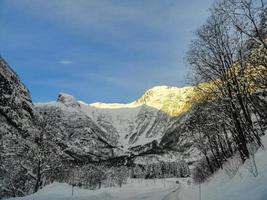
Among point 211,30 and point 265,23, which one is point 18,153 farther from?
point 265,23

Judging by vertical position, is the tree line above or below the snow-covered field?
above

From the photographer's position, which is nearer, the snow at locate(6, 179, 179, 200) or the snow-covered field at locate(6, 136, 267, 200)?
the snow-covered field at locate(6, 136, 267, 200)

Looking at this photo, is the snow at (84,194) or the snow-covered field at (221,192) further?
the snow at (84,194)

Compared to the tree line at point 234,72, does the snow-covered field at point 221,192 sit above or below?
below

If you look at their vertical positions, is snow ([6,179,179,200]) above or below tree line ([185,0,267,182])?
below

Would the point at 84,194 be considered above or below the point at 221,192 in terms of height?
below

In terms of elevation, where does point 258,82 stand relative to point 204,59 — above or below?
below

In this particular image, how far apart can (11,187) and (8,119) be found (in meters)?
106

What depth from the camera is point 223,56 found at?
81.8ft

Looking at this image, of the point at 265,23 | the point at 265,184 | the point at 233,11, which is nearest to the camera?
the point at 265,184

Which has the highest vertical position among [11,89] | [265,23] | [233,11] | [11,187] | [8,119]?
[11,89]

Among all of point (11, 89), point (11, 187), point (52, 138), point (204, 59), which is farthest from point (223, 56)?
point (11, 89)

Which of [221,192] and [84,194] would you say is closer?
[221,192]

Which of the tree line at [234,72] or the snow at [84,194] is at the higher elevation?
the tree line at [234,72]
